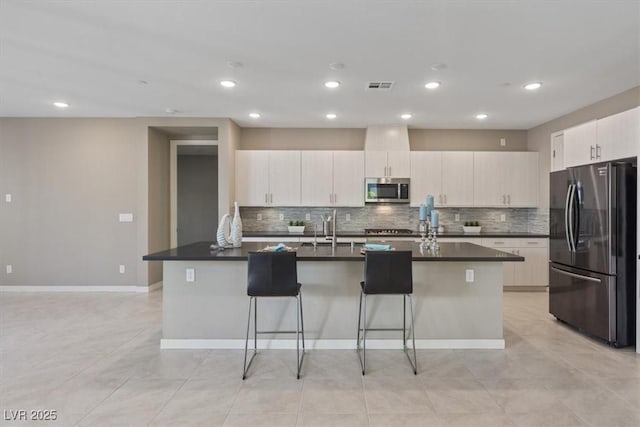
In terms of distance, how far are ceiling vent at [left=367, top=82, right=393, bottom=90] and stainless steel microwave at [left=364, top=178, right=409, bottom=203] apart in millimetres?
1911

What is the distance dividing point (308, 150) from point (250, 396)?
4169mm

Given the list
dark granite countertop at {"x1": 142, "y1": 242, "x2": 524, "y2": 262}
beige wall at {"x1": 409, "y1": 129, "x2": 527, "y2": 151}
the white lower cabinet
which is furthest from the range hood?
dark granite countertop at {"x1": 142, "y1": 242, "x2": 524, "y2": 262}

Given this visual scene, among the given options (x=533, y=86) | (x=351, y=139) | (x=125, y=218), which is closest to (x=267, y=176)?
(x=351, y=139)

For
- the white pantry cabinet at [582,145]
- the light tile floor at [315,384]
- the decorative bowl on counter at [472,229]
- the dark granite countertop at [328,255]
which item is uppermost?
the white pantry cabinet at [582,145]

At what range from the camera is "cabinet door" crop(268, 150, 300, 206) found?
226 inches

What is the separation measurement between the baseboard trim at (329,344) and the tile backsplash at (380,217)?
291cm

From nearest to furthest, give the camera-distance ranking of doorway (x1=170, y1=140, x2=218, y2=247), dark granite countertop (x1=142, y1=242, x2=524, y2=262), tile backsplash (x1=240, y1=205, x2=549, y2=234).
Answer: dark granite countertop (x1=142, y1=242, x2=524, y2=262), tile backsplash (x1=240, y1=205, x2=549, y2=234), doorway (x1=170, y1=140, x2=218, y2=247)

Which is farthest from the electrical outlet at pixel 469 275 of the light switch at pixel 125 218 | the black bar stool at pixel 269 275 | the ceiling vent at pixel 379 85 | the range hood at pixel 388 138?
the light switch at pixel 125 218

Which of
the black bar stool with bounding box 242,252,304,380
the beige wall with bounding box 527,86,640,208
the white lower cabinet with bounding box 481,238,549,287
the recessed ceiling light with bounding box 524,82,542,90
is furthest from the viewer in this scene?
the white lower cabinet with bounding box 481,238,549,287

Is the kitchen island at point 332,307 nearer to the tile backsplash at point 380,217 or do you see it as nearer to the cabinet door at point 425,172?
the cabinet door at point 425,172

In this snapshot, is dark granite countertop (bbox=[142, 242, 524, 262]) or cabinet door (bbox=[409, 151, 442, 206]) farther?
cabinet door (bbox=[409, 151, 442, 206])

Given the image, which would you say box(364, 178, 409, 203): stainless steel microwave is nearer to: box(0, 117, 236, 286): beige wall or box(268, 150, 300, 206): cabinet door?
box(268, 150, 300, 206): cabinet door

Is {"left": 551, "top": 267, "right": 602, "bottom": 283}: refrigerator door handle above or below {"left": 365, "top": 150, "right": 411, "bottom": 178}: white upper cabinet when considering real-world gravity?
below

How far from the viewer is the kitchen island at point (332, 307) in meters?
3.30
